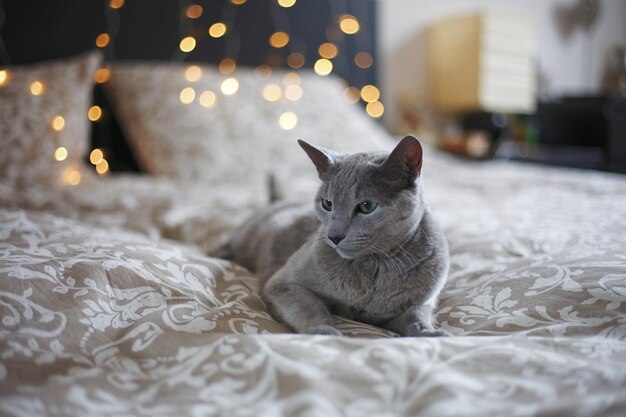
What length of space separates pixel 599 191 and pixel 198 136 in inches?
61.6

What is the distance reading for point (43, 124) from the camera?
69.7 inches

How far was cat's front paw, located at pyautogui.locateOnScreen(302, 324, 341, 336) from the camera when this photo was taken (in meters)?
0.77

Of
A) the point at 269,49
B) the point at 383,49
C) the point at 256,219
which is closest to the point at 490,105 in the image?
the point at 383,49

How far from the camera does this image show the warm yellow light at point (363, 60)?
10.2ft

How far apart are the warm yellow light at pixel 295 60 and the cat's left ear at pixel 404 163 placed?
2.17 meters

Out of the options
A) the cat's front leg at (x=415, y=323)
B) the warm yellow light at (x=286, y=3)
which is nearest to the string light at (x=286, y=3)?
the warm yellow light at (x=286, y=3)

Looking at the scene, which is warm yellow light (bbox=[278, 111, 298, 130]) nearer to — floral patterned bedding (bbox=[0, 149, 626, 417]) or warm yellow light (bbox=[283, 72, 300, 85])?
warm yellow light (bbox=[283, 72, 300, 85])

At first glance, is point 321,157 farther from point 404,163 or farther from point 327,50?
point 327,50

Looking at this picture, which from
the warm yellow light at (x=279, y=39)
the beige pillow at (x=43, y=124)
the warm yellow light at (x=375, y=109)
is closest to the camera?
the beige pillow at (x=43, y=124)

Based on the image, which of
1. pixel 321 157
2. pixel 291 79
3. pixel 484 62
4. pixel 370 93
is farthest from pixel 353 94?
pixel 321 157

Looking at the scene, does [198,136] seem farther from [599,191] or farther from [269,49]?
[599,191]

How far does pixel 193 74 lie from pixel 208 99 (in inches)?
6.9

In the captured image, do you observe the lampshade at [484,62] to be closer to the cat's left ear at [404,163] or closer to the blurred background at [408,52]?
the blurred background at [408,52]

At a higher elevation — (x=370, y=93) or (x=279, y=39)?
(x=279, y=39)
